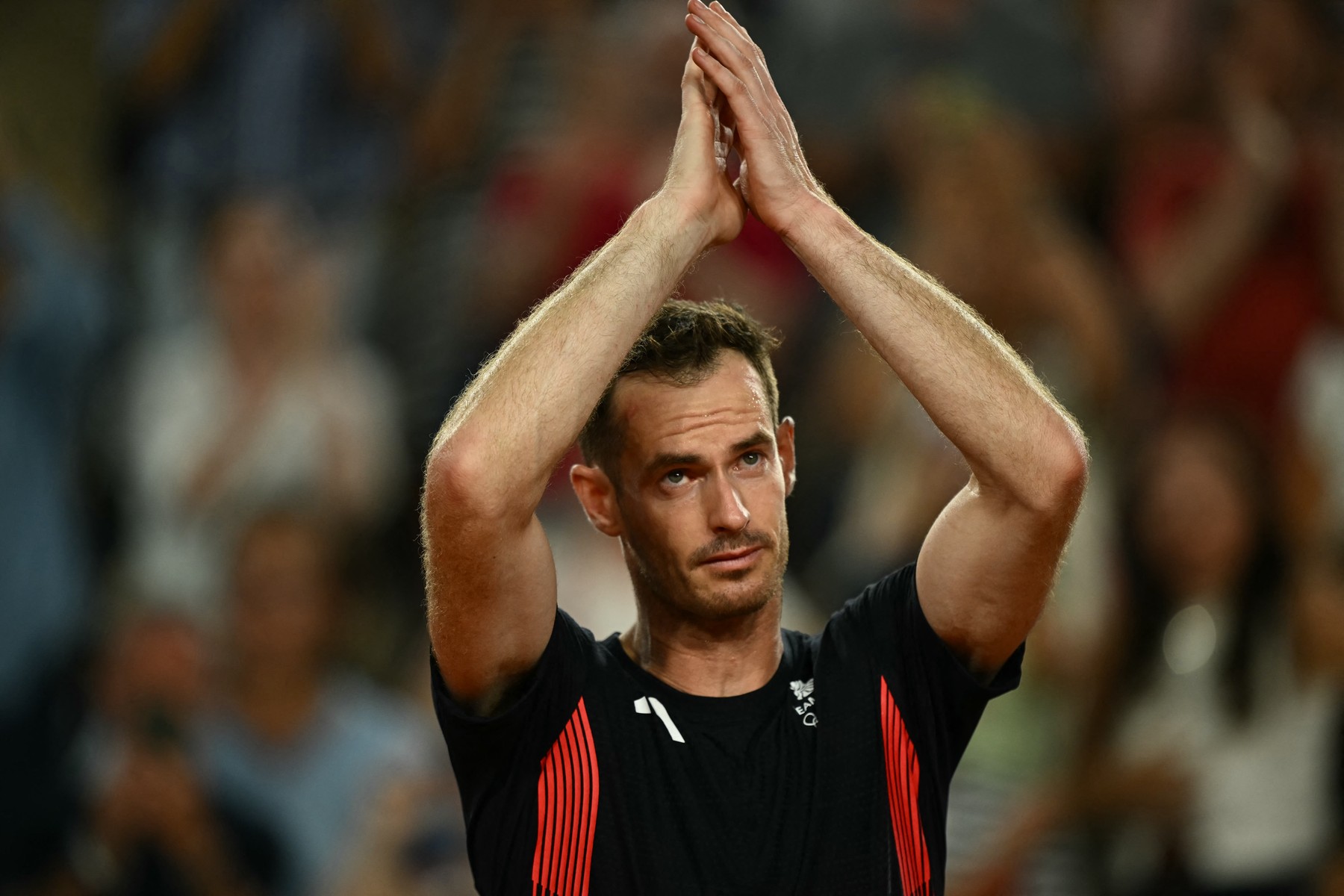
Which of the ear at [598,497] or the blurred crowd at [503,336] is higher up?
the blurred crowd at [503,336]

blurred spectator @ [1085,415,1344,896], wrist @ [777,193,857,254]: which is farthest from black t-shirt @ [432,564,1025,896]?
blurred spectator @ [1085,415,1344,896]

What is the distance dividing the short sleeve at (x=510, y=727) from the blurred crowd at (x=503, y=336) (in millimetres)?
3078

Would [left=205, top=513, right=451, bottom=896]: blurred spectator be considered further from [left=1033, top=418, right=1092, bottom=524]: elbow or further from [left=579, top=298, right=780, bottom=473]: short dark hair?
[left=1033, top=418, right=1092, bottom=524]: elbow

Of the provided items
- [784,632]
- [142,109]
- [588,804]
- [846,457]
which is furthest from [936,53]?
[588,804]

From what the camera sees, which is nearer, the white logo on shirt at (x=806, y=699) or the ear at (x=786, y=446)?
the white logo on shirt at (x=806, y=699)

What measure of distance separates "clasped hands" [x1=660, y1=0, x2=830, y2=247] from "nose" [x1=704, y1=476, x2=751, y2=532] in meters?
0.46

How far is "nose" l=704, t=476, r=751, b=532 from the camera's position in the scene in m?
2.76

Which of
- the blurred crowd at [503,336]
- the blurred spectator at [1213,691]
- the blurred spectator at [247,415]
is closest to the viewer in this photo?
the blurred spectator at [1213,691]

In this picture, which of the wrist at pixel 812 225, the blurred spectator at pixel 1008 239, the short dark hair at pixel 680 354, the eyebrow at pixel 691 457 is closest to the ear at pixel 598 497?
the short dark hair at pixel 680 354

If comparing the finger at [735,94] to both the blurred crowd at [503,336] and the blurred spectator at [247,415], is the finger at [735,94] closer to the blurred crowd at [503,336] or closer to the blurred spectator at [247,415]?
the blurred crowd at [503,336]

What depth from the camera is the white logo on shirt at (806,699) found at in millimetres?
2861

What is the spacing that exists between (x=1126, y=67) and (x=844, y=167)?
137 centimetres

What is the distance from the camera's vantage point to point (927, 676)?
289 centimetres

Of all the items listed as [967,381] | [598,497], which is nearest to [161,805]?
[598,497]
